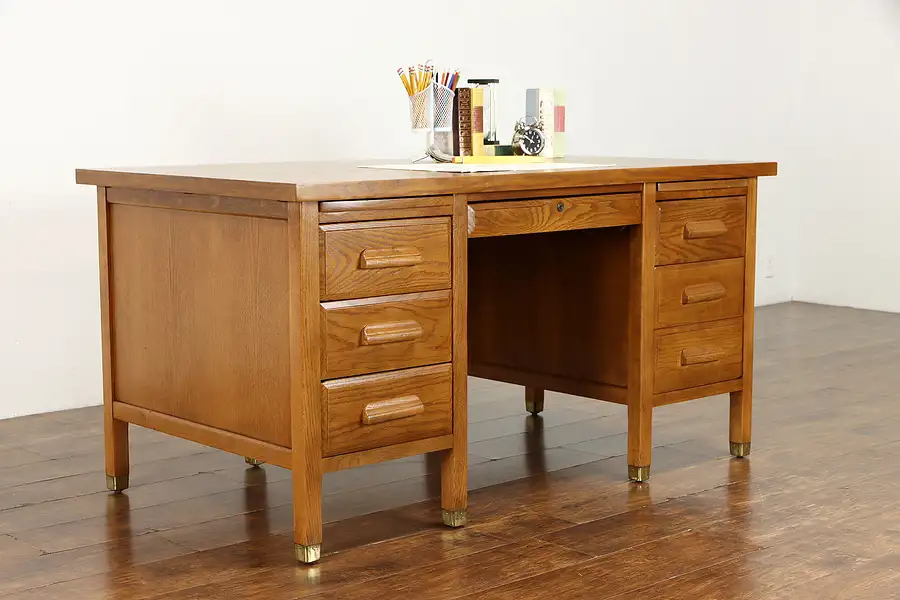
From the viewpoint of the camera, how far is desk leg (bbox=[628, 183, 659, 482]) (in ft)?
8.62

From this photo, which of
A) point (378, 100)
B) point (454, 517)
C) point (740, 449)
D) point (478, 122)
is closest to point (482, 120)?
point (478, 122)

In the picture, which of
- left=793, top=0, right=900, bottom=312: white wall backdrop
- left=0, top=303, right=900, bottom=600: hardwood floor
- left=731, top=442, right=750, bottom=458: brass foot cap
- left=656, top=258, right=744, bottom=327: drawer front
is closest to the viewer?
left=0, top=303, right=900, bottom=600: hardwood floor

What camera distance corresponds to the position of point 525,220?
2.41m

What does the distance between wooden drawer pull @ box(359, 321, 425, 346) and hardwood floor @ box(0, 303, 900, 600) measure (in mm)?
385

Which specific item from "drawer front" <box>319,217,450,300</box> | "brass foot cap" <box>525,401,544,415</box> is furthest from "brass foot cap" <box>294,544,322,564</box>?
"brass foot cap" <box>525,401,544,415</box>

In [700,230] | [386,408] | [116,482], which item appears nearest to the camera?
[386,408]

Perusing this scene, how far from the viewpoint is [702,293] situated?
2.75 meters

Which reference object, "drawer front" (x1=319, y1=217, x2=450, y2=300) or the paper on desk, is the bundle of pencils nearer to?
the paper on desk

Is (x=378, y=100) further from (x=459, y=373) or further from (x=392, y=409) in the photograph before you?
(x=392, y=409)

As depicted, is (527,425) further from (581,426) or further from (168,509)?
(168,509)

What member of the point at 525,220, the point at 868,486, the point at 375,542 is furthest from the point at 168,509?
the point at 868,486

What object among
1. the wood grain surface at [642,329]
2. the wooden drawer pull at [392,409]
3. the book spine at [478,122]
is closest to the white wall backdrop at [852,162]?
the wood grain surface at [642,329]

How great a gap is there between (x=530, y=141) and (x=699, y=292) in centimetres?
51

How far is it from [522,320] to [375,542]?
862 mm
